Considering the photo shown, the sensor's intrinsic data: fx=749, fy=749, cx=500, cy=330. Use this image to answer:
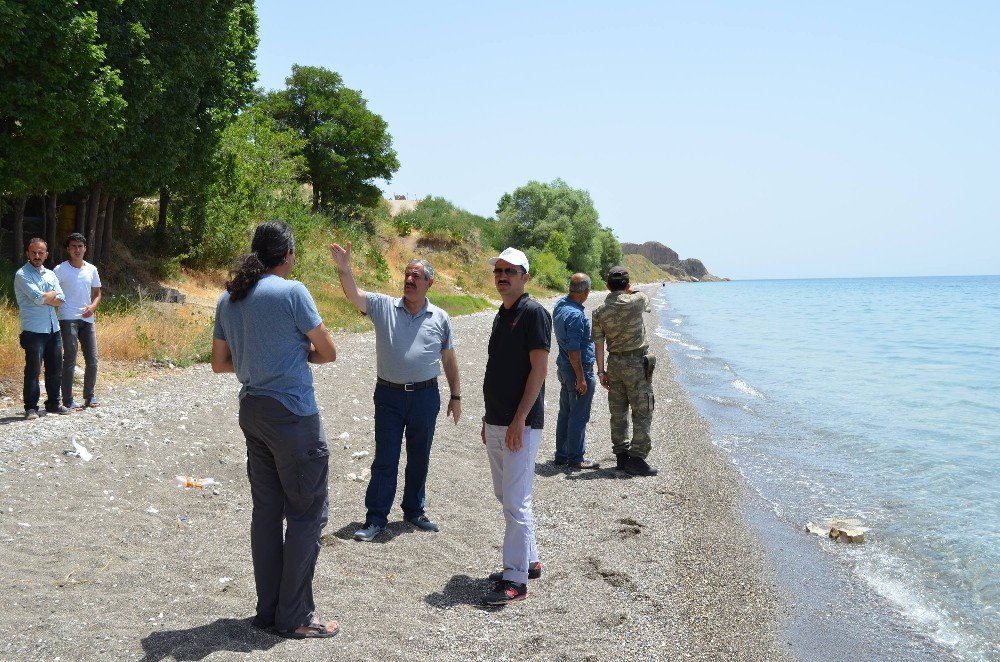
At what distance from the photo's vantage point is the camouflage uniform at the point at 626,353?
820 centimetres

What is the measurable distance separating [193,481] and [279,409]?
11.9 feet

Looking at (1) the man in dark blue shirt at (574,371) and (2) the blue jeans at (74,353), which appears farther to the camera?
(2) the blue jeans at (74,353)

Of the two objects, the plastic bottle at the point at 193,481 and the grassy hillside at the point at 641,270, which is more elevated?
the grassy hillside at the point at 641,270

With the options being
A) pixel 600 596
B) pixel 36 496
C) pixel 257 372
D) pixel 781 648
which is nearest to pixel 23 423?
pixel 36 496

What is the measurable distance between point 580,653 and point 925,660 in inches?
95.4

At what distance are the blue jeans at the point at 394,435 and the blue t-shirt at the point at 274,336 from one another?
6.28 ft

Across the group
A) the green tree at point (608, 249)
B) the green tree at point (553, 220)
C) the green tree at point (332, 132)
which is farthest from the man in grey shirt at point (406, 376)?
the green tree at point (608, 249)

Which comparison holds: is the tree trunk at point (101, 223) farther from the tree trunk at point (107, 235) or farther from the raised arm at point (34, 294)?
the raised arm at point (34, 294)

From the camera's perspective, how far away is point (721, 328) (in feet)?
136

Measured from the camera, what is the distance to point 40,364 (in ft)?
28.6

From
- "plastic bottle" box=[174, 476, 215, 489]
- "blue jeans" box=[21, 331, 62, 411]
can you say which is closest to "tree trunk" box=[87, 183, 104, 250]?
"blue jeans" box=[21, 331, 62, 411]

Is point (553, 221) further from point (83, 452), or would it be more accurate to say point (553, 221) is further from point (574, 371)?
point (83, 452)

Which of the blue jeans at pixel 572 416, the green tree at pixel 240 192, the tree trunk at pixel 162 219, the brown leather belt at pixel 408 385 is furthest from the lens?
the green tree at pixel 240 192

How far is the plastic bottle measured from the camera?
6.90m
